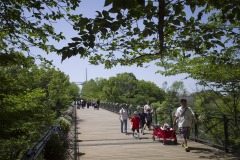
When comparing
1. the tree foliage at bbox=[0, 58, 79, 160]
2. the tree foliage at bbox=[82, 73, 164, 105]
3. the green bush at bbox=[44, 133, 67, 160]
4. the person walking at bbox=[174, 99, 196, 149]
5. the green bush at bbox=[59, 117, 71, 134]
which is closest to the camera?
the tree foliage at bbox=[0, 58, 79, 160]

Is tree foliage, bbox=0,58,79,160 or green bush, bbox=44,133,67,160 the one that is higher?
tree foliage, bbox=0,58,79,160

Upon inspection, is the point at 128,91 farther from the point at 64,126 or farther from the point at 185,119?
the point at 185,119

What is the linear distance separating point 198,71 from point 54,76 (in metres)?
24.1

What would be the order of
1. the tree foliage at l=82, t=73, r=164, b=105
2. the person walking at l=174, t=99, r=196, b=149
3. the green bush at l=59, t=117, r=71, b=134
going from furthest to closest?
1. the tree foliage at l=82, t=73, r=164, b=105
2. the green bush at l=59, t=117, r=71, b=134
3. the person walking at l=174, t=99, r=196, b=149

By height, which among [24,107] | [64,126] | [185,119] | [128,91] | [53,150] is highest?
[128,91]

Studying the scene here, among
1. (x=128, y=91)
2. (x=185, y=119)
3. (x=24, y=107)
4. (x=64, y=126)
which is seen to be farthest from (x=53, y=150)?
(x=128, y=91)

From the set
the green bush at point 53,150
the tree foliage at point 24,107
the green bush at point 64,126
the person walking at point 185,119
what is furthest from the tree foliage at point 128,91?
the green bush at point 53,150

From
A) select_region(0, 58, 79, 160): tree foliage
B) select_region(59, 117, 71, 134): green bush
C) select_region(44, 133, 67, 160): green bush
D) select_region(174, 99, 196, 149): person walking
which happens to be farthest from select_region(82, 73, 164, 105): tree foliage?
select_region(44, 133, 67, 160): green bush

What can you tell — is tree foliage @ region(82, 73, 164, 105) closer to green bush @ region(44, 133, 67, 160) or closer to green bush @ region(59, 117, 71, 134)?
green bush @ region(59, 117, 71, 134)

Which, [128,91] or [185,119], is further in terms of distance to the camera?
[128,91]

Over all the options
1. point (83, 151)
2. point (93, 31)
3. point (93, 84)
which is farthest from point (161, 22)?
point (93, 84)

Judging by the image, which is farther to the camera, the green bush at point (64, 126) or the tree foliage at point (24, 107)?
the green bush at point (64, 126)

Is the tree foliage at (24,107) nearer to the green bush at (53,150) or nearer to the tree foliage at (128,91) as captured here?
the green bush at (53,150)

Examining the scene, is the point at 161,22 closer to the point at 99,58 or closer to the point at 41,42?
the point at 99,58
